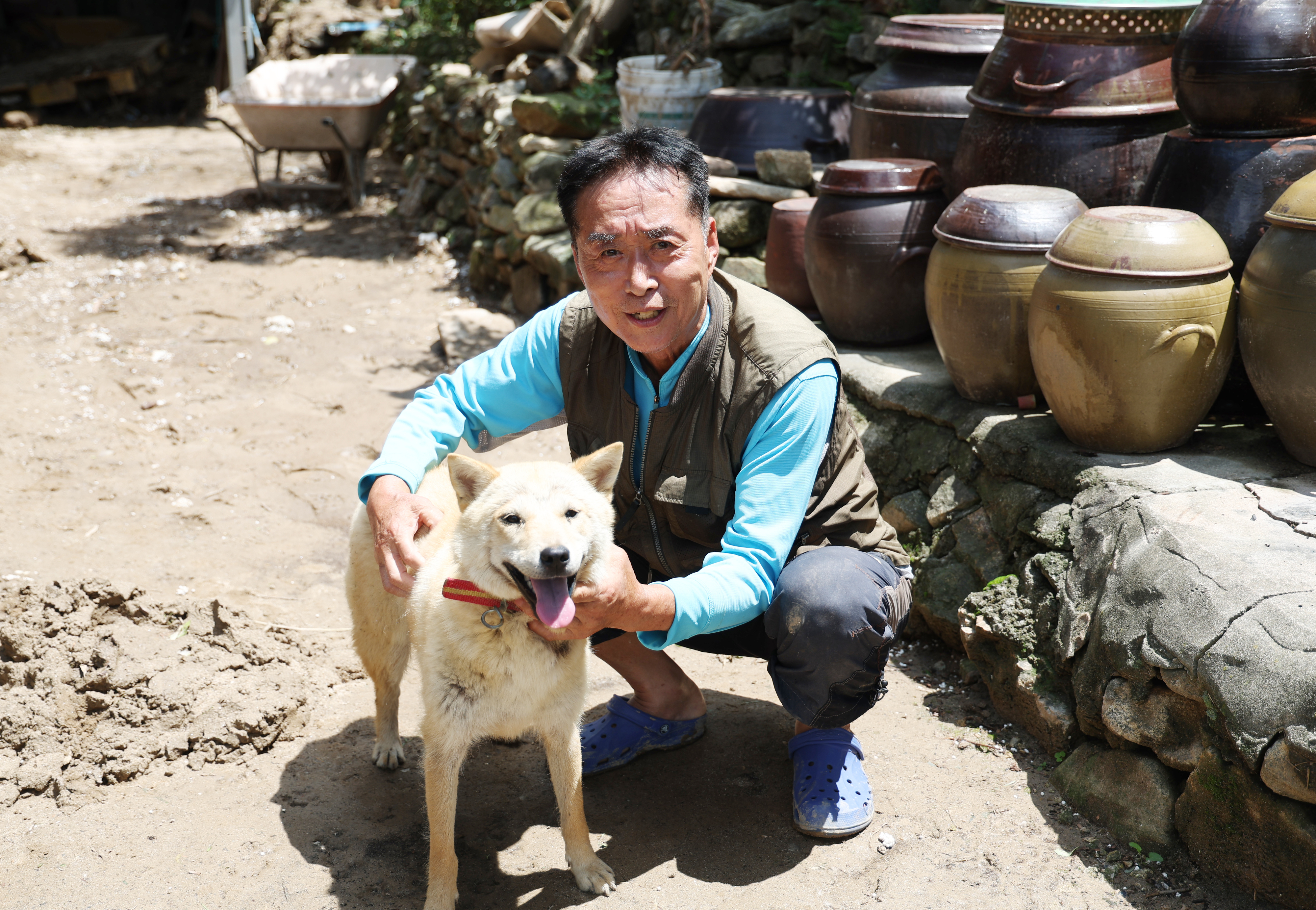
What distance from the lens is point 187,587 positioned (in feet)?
13.2

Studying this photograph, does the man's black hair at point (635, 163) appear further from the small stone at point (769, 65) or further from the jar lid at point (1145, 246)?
the small stone at point (769, 65)


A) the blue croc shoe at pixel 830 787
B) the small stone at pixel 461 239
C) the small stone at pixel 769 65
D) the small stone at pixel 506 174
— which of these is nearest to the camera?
the blue croc shoe at pixel 830 787

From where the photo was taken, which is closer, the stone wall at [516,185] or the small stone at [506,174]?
the stone wall at [516,185]

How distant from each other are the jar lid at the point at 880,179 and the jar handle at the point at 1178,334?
1.62 m

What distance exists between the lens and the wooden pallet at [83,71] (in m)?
14.9

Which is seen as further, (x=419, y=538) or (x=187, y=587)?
(x=187, y=587)

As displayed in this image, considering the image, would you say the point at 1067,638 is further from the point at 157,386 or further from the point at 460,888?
the point at 157,386

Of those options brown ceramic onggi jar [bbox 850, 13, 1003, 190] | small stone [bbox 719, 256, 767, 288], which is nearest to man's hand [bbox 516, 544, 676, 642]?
brown ceramic onggi jar [bbox 850, 13, 1003, 190]

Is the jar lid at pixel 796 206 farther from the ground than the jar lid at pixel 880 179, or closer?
closer

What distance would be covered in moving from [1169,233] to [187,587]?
3967 mm

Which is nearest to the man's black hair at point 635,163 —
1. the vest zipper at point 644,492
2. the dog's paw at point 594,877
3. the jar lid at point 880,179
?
the vest zipper at point 644,492

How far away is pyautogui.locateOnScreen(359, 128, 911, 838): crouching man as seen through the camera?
8.52ft

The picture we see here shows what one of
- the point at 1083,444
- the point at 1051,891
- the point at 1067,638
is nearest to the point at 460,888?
the point at 1051,891

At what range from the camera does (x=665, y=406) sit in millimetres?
2818
